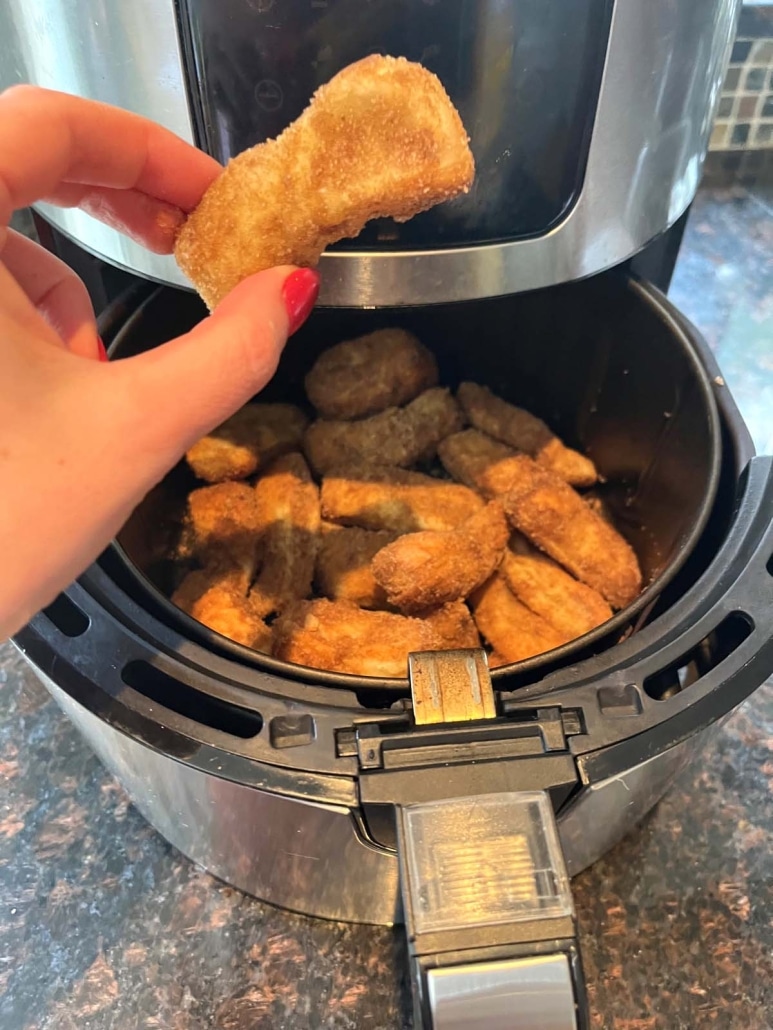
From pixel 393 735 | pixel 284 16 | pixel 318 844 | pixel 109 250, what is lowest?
pixel 318 844

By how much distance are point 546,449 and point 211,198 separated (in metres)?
0.50

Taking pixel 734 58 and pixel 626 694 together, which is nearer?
pixel 626 694

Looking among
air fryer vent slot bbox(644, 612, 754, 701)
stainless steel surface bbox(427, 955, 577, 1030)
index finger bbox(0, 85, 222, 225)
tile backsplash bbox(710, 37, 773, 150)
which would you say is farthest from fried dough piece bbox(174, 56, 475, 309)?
tile backsplash bbox(710, 37, 773, 150)

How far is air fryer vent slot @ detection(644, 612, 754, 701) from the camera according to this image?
1.80ft

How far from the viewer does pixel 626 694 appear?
53 centimetres

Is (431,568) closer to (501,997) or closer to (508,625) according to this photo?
(508,625)

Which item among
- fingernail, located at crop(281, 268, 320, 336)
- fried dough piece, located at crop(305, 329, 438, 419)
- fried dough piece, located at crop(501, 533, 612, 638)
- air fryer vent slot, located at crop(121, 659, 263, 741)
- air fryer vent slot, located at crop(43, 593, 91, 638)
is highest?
fingernail, located at crop(281, 268, 320, 336)

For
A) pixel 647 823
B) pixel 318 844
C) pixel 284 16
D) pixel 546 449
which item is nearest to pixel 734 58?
pixel 546 449

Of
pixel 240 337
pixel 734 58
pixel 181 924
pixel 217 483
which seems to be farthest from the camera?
pixel 734 58

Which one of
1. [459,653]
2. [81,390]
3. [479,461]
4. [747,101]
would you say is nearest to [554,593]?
[479,461]

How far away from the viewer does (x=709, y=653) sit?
1.93 feet

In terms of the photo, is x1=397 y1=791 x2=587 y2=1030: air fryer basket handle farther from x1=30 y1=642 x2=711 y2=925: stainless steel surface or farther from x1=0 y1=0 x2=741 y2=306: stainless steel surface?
x1=0 y1=0 x2=741 y2=306: stainless steel surface

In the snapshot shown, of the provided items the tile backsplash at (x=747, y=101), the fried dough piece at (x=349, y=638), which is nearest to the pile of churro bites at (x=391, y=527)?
the fried dough piece at (x=349, y=638)

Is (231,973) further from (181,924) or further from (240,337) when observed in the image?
(240,337)
